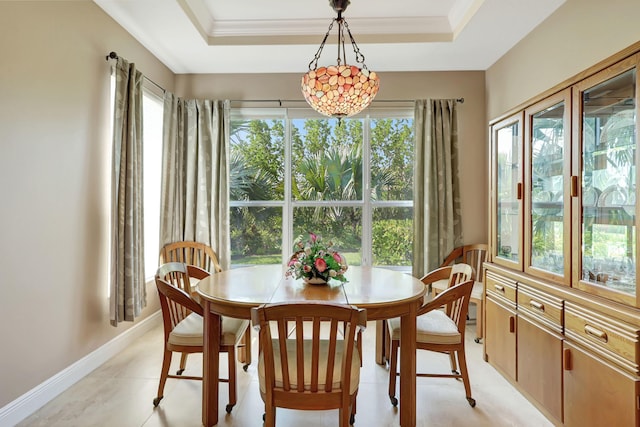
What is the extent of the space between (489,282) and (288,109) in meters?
2.68

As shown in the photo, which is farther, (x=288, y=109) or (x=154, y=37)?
(x=288, y=109)

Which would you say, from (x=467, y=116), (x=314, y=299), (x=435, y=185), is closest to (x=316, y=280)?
(x=314, y=299)

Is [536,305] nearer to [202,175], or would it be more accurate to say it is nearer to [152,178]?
[202,175]

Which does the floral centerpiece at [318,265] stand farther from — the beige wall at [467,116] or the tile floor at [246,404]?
the beige wall at [467,116]

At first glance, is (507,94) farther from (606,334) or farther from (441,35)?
(606,334)

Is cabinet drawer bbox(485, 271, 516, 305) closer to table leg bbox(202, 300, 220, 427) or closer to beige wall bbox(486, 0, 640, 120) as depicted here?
beige wall bbox(486, 0, 640, 120)

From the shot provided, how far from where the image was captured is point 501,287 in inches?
95.0

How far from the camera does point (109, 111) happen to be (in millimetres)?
2684

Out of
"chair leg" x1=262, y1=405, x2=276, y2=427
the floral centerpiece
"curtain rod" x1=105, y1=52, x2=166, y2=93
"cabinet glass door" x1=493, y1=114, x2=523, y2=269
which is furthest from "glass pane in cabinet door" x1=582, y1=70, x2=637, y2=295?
"curtain rod" x1=105, y1=52, x2=166, y2=93

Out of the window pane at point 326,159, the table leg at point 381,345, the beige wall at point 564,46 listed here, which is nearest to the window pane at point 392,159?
the window pane at point 326,159

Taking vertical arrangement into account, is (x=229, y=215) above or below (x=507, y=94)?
below

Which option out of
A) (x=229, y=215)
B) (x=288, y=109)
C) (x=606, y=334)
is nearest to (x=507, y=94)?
(x=288, y=109)

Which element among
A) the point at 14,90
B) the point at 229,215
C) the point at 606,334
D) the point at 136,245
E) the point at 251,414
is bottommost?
the point at 251,414

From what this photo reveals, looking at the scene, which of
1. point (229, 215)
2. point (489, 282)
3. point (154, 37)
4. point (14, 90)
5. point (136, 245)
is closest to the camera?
point (14, 90)
